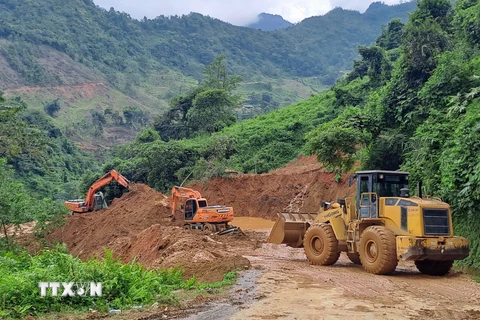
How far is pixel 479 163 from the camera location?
15.5 metres

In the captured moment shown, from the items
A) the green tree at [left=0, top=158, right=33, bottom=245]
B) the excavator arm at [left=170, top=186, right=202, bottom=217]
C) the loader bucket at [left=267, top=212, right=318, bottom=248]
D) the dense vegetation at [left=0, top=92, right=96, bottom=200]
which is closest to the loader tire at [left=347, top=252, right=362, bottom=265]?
the loader bucket at [left=267, top=212, right=318, bottom=248]

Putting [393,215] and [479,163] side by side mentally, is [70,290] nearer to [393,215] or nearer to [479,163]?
[393,215]

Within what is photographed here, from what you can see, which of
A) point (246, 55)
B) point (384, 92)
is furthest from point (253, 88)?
point (384, 92)

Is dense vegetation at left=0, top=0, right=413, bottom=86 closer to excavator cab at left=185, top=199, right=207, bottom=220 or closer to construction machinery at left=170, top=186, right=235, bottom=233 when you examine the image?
excavator cab at left=185, top=199, right=207, bottom=220

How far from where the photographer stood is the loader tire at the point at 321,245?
15.4m

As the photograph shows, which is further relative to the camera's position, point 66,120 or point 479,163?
point 66,120

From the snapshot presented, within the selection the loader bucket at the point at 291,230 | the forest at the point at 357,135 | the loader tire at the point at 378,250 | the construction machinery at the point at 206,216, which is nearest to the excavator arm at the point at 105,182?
the forest at the point at 357,135

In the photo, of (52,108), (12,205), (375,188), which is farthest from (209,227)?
(52,108)

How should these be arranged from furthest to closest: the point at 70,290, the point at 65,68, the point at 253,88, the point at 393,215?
the point at 253,88, the point at 65,68, the point at 393,215, the point at 70,290

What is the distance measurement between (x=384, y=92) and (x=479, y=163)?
1182 cm

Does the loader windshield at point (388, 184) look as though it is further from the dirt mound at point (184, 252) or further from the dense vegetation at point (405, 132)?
the dirt mound at point (184, 252)

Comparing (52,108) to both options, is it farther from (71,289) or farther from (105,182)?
(71,289)

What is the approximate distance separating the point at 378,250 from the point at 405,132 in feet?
43.1

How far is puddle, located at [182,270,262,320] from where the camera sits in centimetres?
918
